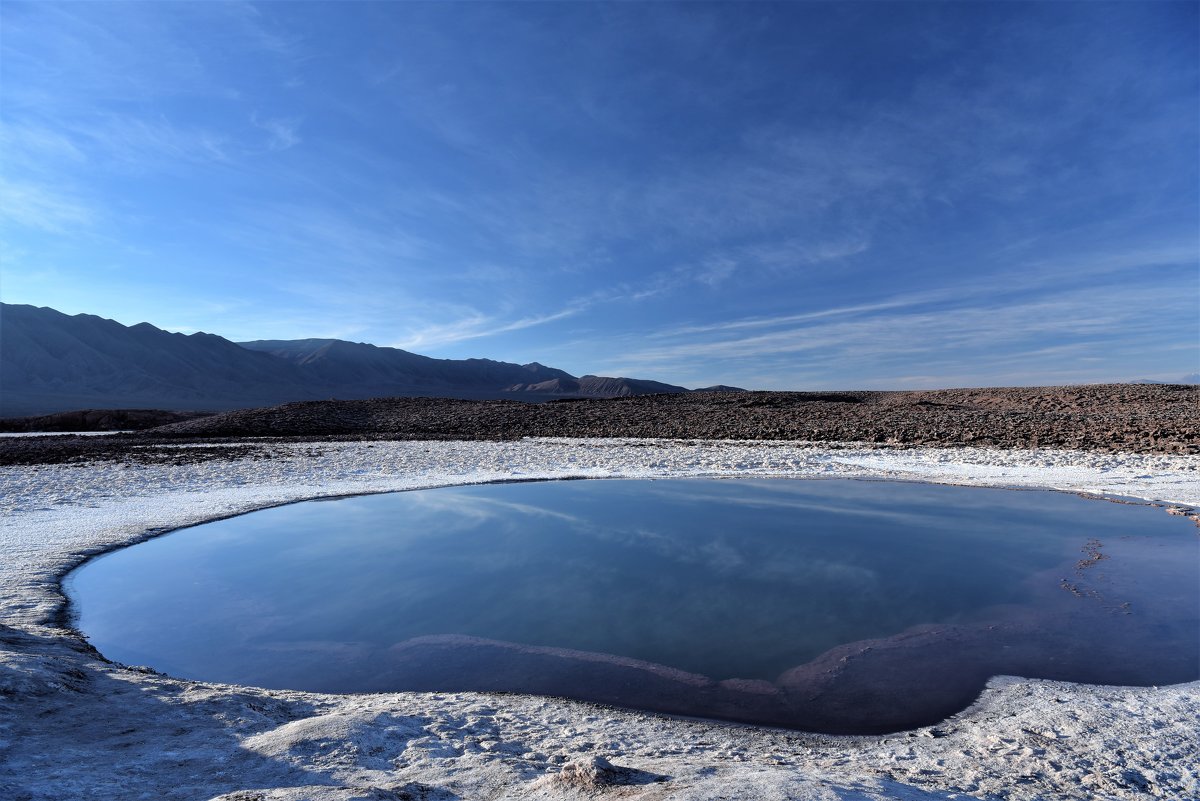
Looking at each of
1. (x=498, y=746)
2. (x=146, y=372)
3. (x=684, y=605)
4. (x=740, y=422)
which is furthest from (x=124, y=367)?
(x=498, y=746)

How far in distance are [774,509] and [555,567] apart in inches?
198

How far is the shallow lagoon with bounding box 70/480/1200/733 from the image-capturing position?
14.6 ft

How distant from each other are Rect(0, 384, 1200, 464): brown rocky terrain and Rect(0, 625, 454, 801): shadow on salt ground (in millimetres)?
18772

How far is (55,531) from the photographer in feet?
29.9

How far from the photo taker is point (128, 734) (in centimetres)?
308

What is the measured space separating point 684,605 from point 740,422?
2475 cm

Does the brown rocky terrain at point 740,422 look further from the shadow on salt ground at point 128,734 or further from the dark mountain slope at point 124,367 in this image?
the dark mountain slope at point 124,367

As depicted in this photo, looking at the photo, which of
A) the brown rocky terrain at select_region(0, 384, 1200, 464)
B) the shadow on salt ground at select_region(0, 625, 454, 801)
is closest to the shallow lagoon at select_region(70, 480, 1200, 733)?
the shadow on salt ground at select_region(0, 625, 454, 801)

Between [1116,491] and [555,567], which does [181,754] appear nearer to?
[555,567]

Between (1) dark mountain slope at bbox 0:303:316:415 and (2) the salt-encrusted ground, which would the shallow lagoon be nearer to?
(2) the salt-encrusted ground

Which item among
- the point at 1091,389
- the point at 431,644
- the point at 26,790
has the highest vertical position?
the point at 1091,389

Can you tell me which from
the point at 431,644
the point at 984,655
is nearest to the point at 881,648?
the point at 984,655

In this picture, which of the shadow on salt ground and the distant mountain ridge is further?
the distant mountain ridge

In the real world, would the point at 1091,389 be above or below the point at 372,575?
above
